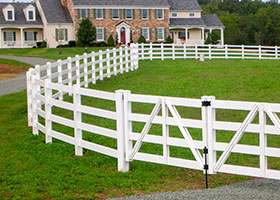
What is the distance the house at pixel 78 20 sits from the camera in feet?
198

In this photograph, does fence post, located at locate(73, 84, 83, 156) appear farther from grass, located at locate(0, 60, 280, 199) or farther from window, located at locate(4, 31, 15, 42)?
window, located at locate(4, 31, 15, 42)

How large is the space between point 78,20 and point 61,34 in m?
3.72

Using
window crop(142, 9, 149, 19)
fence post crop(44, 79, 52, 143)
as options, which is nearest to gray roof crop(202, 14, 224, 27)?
window crop(142, 9, 149, 19)

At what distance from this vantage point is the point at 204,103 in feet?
26.9

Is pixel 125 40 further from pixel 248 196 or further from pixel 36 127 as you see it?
pixel 248 196

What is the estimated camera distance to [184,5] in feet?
226

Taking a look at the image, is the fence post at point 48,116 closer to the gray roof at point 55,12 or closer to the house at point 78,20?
the house at point 78,20

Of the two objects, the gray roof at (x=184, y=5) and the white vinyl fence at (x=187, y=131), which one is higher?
the gray roof at (x=184, y=5)

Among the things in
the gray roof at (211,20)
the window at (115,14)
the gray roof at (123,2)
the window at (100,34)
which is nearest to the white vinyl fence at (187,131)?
the window at (100,34)

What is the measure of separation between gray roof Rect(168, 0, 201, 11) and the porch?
1675cm

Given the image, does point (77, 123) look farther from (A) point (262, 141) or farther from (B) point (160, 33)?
(B) point (160, 33)

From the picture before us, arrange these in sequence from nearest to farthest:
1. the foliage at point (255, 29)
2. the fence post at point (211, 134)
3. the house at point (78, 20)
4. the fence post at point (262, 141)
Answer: the fence post at point (262, 141) < the fence post at point (211, 134) < the house at point (78, 20) < the foliage at point (255, 29)

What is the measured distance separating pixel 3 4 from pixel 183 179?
2293 inches

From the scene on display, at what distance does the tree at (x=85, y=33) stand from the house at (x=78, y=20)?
2.21 m
